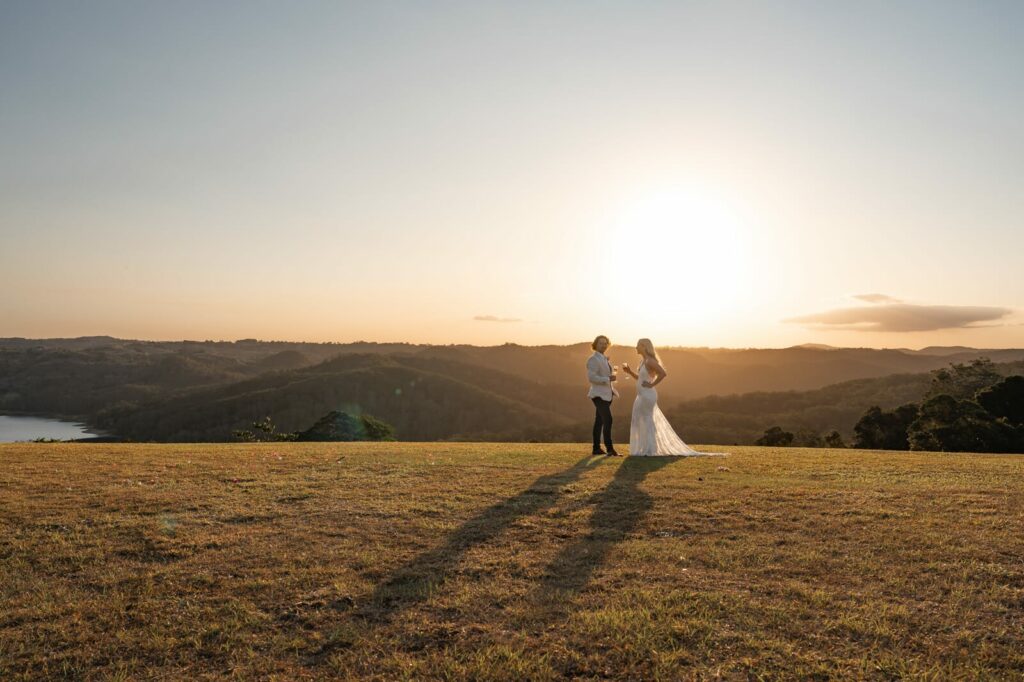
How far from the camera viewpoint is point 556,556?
6648 millimetres

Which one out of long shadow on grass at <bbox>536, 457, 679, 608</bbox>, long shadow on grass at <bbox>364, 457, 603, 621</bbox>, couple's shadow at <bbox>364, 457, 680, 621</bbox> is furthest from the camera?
long shadow on grass at <bbox>536, 457, 679, 608</bbox>

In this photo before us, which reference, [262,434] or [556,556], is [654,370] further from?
[262,434]

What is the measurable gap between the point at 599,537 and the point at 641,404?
8565 mm

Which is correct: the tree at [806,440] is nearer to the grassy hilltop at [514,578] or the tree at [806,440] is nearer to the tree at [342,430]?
the grassy hilltop at [514,578]

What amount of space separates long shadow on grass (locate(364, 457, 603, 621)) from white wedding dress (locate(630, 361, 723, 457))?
4975 millimetres

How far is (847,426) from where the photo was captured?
8881cm

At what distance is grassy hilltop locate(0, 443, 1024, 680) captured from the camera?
14.4ft

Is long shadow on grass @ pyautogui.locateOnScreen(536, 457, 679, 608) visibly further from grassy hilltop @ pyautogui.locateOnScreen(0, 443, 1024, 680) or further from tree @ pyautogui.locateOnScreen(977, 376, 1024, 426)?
tree @ pyautogui.locateOnScreen(977, 376, 1024, 426)

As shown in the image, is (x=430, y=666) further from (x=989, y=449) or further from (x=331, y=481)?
(x=989, y=449)

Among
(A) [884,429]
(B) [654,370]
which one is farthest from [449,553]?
(A) [884,429]

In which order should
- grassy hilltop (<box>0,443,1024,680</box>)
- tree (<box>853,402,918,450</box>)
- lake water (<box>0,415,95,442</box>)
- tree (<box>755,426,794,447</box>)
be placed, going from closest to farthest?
1. grassy hilltop (<box>0,443,1024,680</box>)
2. tree (<box>755,426,794,447</box>)
3. tree (<box>853,402,918,450</box>)
4. lake water (<box>0,415,95,442</box>)

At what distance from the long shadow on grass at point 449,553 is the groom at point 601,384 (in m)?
4.66

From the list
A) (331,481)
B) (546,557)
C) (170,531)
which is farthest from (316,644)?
(331,481)

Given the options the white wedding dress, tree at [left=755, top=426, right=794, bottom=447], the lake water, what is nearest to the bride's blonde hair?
the white wedding dress
